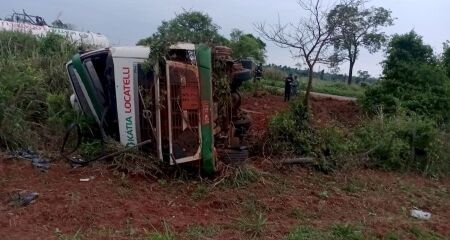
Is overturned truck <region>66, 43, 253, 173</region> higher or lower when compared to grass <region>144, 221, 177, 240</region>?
higher

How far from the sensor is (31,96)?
7.38 m

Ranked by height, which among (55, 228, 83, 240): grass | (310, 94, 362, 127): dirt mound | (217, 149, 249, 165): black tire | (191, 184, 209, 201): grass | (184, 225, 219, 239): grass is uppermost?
(217, 149, 249, 165): black tire

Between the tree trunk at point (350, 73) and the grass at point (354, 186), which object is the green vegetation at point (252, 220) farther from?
the tree trunk at point (350, 73)

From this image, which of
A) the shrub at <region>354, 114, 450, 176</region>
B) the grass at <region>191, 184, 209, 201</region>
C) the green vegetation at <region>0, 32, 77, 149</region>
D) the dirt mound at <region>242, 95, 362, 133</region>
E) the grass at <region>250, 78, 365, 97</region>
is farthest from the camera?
the grass at <region>250, 78, 365, 97</region>

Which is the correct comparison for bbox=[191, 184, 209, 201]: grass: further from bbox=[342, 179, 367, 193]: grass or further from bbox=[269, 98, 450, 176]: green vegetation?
bbox=[342, 179, 367, 193]: grass

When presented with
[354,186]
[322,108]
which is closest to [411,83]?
[322,108]

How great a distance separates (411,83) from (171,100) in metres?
8.05

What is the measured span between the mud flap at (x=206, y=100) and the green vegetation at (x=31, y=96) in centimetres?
205

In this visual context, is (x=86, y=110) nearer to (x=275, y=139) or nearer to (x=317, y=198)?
(x=275, y=139)

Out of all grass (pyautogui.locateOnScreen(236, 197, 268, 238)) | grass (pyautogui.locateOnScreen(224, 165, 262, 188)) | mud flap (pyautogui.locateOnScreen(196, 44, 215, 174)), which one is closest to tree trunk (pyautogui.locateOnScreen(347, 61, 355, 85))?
grass (pyautogui.locateOnScreen(224, 165, 262, 188))

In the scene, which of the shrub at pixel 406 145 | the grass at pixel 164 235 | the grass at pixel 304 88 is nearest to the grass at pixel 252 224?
the grass at pixel 164 235

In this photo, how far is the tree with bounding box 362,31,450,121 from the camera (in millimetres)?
10812

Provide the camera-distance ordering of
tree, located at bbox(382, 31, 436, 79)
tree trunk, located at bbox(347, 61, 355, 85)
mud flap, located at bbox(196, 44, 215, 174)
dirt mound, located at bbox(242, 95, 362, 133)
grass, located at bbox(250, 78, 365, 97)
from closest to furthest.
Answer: mud flap, located at bbox(196, 44, 215, 174), dirt mound, located at bbox(242, 95, 362, 133), tree, located at bbox(382, 31, 436, 79), grass, located at bbox(250, 78, 365, 97), tree trunk, located at bbox(347, 61, 355, 85)

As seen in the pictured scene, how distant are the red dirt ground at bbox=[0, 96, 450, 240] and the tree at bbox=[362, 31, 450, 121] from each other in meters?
4.65
